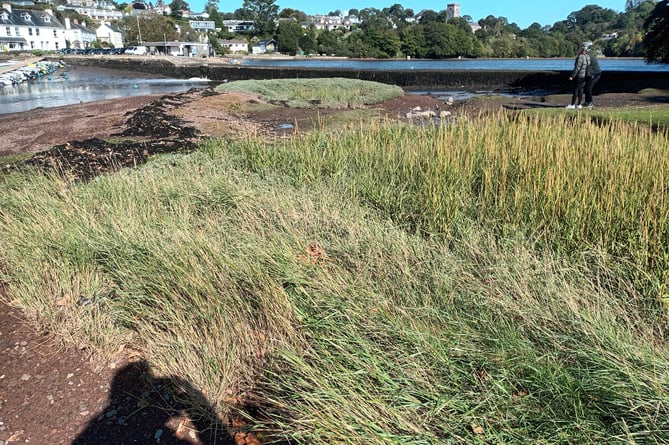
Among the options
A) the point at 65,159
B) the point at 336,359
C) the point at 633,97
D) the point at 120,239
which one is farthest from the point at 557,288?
the point at 633,97

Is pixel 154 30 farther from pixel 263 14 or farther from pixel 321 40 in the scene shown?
pixel 263 14

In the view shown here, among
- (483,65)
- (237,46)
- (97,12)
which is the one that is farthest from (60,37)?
(97,12)

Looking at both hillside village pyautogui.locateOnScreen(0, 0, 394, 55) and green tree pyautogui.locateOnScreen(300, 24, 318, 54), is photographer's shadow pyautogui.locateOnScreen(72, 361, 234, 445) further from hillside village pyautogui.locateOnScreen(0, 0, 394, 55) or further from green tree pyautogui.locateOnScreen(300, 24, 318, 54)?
green tree pyautogui.locateOnScreen(300, 24, 318, 54)

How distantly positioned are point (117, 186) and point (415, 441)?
172 inches

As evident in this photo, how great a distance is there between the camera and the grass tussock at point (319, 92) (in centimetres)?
1817

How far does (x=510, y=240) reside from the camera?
3.55m

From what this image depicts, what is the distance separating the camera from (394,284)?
10.0 ft

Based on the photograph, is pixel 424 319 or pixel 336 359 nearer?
pixel 336 359

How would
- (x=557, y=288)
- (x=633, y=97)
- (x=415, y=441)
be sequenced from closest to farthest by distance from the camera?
1. (x=415, y=441)
2. (x=557, y=288)
3. (x=633, y=97)

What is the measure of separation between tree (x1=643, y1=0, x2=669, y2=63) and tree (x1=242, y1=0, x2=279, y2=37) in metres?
110

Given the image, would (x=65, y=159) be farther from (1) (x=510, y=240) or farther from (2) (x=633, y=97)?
(2) (x=633, y=97)

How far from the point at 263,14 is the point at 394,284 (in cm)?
14314

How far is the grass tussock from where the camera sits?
59.6ft

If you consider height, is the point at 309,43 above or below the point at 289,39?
below
